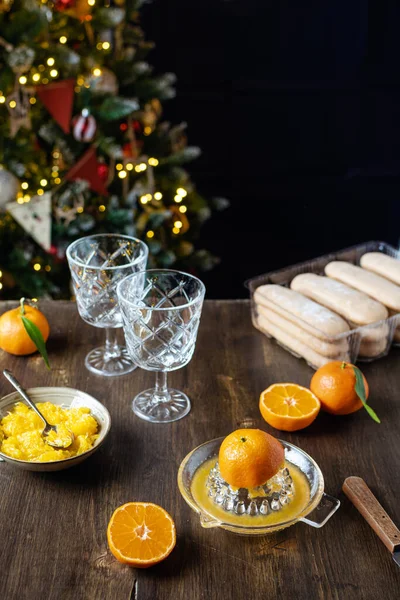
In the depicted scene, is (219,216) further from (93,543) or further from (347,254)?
(93,543)

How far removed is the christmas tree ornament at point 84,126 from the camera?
2.36 m

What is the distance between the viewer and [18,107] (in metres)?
2.29

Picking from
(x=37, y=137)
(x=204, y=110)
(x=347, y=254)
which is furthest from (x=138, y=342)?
(x=204, y=110)

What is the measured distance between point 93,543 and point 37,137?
1.83m

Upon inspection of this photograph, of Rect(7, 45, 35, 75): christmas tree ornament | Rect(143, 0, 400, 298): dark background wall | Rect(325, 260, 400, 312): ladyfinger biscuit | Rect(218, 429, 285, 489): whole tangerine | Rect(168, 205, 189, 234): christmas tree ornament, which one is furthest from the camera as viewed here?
Rect(143, 0, 400, 298): dark background wall

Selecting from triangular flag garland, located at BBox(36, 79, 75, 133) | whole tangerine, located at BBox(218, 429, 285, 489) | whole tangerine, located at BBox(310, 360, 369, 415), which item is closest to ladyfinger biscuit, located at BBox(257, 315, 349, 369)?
whole tangerine, located at BBox(310, 360, 369, 415)

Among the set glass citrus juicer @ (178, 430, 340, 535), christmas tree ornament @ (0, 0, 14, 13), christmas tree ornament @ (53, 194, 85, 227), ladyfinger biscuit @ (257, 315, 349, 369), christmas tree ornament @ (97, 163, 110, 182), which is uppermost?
christmas tree ornament @ (0, 0, 14, 13)

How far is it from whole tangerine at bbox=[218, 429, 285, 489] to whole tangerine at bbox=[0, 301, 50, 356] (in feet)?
1.84

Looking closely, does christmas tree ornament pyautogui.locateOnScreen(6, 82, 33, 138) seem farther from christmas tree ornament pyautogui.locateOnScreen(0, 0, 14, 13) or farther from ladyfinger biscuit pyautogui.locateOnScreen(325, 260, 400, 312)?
ladyfinger biscuit pyautogui.locateOnScreen(325, 260, 400, 312)

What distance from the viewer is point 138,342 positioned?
1.19 m

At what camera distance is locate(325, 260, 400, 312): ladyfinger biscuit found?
148 centimetres

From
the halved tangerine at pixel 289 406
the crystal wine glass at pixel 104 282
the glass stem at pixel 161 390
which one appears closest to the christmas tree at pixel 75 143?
the crystal wine glass at pixel 104 282

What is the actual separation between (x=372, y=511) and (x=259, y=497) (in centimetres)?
17

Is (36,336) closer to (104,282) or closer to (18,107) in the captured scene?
(104,282)
